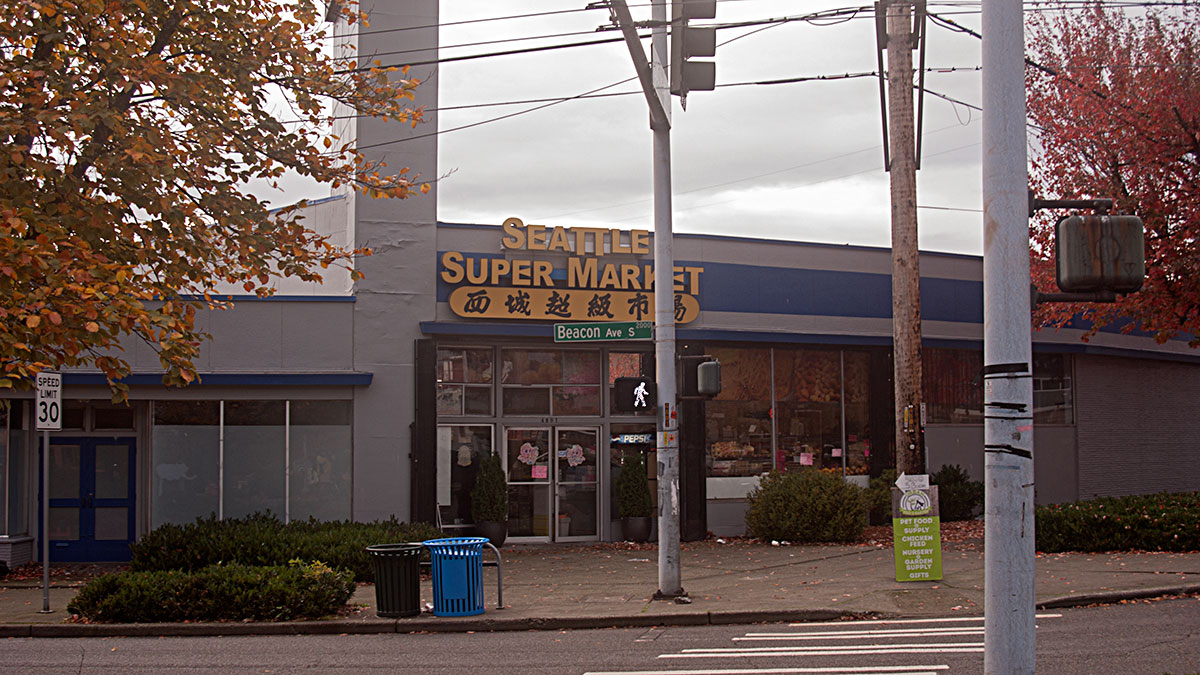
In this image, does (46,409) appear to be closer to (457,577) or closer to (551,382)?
(457,577)

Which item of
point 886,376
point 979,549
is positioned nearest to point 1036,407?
point 886,376

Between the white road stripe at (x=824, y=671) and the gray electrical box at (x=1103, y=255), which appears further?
the white road stripe at (x=824, y=671)

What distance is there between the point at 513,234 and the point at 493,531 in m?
5.30

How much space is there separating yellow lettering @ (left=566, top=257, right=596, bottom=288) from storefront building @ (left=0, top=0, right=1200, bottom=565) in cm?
4

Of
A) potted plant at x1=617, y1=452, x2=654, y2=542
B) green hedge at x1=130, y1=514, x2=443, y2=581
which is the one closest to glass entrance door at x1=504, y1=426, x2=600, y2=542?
potted plant at x1=617, y1=452, x2=654, y2=542

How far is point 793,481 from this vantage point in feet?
64.4

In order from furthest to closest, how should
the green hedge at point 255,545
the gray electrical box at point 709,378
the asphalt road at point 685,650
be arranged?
the green hedge at point 255,545
the gray electrical box at point 709,378
the asphalt road at point 685,650

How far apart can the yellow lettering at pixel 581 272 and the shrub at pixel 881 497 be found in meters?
6.51

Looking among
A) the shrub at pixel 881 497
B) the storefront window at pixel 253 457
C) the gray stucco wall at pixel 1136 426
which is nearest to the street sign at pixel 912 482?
the shrub at pixel 881 497

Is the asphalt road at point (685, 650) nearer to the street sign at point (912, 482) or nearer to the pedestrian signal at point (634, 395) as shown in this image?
the street sign at point (912, 482)

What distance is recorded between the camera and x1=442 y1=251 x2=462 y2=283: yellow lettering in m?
19.6

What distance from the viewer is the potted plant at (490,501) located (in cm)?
1944

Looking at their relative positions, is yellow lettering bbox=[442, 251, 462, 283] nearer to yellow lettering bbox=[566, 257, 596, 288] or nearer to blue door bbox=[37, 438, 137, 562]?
yellow lettering bbox=[566, 257, 596, 288]

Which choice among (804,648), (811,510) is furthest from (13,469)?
(804,648)
